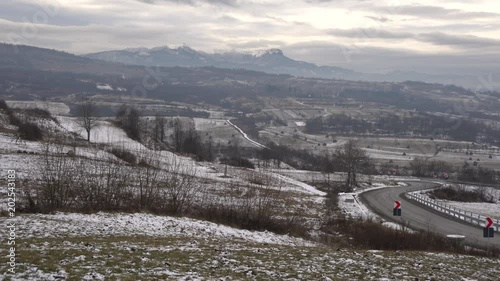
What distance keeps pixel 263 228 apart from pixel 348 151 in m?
63.4

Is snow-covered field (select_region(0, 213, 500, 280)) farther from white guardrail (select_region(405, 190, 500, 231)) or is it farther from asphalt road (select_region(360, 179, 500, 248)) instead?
white guardrail (select_region(405, 190, 500, 231))

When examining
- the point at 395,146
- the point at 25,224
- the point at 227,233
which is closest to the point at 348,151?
the point at 227,233

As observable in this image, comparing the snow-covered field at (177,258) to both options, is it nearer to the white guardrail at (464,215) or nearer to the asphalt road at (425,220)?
the asphalt road at (425,220)

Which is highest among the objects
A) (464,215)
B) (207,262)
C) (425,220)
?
(207,262)

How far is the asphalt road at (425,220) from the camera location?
3196 centimetres

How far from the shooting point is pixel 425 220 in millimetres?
41812

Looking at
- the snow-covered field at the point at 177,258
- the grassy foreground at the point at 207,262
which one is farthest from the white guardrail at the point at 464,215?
the grassy foreground at the point at 207,262

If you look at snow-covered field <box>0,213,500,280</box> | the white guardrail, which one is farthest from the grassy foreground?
the white guardrail

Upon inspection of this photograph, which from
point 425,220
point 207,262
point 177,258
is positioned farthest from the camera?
point 425,220

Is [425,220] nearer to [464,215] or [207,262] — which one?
[464,215]

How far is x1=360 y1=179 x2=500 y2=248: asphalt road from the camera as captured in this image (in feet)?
105

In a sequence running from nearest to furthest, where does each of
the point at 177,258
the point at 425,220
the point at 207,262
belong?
the point at 207,262
the point at 177,258
the point at 425,220

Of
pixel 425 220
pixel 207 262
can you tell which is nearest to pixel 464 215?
pixel 425 220

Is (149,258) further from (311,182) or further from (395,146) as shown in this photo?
(395,146)
